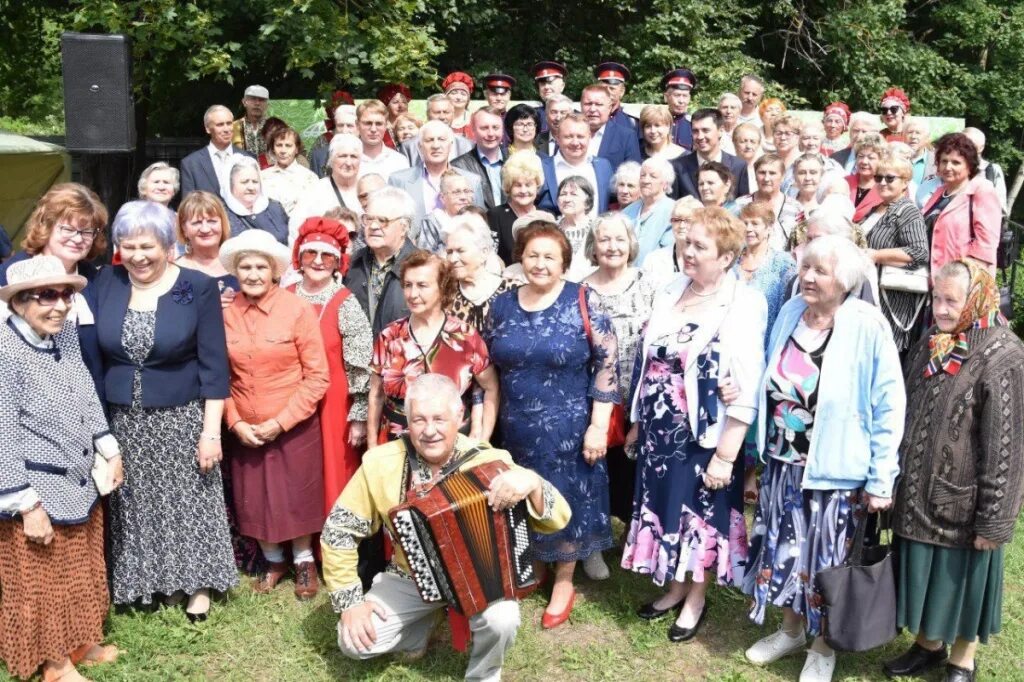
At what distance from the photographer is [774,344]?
3945 millimetres

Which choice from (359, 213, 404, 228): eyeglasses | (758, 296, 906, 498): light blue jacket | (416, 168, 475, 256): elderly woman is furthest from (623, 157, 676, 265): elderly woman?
(758, 296, 906, 498): light blue jacket

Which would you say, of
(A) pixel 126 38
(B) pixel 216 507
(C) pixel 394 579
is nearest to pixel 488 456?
(C) pixel 394 579

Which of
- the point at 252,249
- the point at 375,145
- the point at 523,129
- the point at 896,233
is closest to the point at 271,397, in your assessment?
the point at 252,249

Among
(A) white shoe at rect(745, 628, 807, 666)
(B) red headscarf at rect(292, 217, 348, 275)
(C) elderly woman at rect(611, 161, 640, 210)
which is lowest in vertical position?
(A) white shoe at rect(745, 628, 807, 666)

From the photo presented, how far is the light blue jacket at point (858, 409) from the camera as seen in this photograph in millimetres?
3670

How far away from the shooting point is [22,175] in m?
10.2

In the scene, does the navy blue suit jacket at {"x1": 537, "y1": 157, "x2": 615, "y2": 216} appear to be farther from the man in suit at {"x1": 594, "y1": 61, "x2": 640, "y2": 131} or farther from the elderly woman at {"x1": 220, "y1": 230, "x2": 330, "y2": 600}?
the elderly woman at {"x1": 220, "y1": 230, "x2": 330, "y2": 600}

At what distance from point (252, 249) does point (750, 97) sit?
17.8 feet

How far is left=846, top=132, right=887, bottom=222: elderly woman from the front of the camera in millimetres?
5793

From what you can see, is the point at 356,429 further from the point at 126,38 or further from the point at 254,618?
the point at 126,38

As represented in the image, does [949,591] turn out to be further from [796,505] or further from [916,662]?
[796,505]

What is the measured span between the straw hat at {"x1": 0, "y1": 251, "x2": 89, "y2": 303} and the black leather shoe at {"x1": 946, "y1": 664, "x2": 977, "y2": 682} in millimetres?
3786

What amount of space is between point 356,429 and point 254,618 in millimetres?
1000

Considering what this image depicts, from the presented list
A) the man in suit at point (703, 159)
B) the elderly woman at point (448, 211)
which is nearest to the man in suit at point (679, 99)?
the man in suit at point (703, 159)
